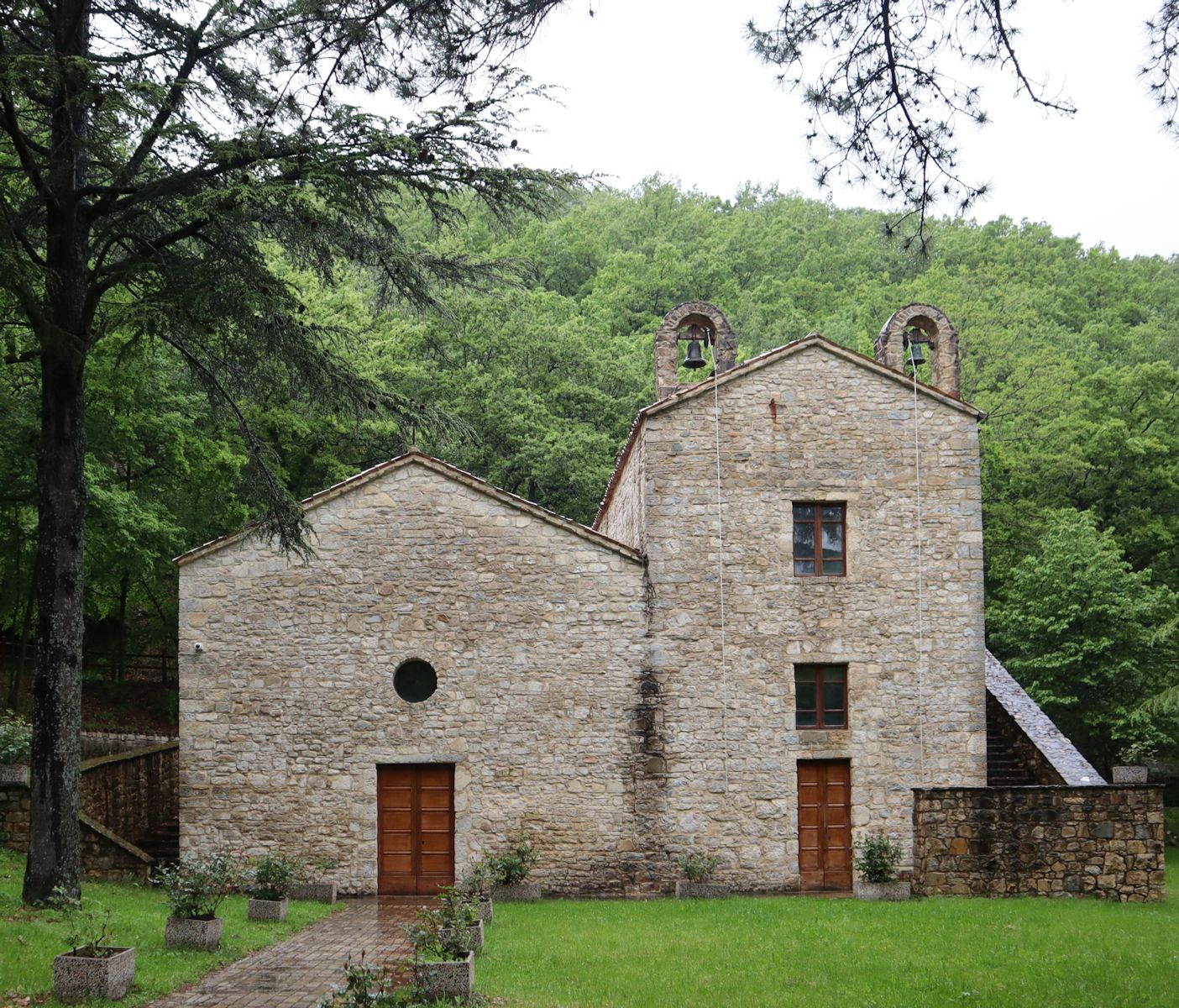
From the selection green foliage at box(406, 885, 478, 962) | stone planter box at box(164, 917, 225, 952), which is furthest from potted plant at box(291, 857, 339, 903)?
green foliage at box(406, 885, 478, 962)

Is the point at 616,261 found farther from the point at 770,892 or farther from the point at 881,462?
the point at 770,892

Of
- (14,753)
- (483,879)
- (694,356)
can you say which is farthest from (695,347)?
(14,753)

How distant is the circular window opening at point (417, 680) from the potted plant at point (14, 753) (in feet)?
15.9

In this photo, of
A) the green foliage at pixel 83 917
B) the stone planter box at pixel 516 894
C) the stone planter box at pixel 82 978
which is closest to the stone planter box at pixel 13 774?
the green foliage at pixel 83 917

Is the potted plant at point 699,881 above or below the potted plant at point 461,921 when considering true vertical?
below

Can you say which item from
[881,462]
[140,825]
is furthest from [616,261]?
[140,825]

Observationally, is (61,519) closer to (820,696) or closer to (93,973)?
(93,973)

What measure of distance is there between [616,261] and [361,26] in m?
29.6

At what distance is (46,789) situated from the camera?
11.3 meters

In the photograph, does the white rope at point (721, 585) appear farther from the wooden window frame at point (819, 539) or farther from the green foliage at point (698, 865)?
the wooden window frame at point (819, 539)

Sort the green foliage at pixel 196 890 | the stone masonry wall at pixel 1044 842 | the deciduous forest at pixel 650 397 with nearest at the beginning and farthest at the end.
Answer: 1. the green foliage at pixel 196 890
2. the stone masonry wall at pixel 1044 842
3. the deciduous forest at pixel 650 397

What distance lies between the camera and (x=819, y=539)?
17172mm

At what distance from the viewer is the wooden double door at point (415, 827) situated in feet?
53.5

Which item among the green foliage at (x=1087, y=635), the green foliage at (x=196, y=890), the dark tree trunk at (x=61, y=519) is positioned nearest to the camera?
the green foliage at (x=196, y=890)
